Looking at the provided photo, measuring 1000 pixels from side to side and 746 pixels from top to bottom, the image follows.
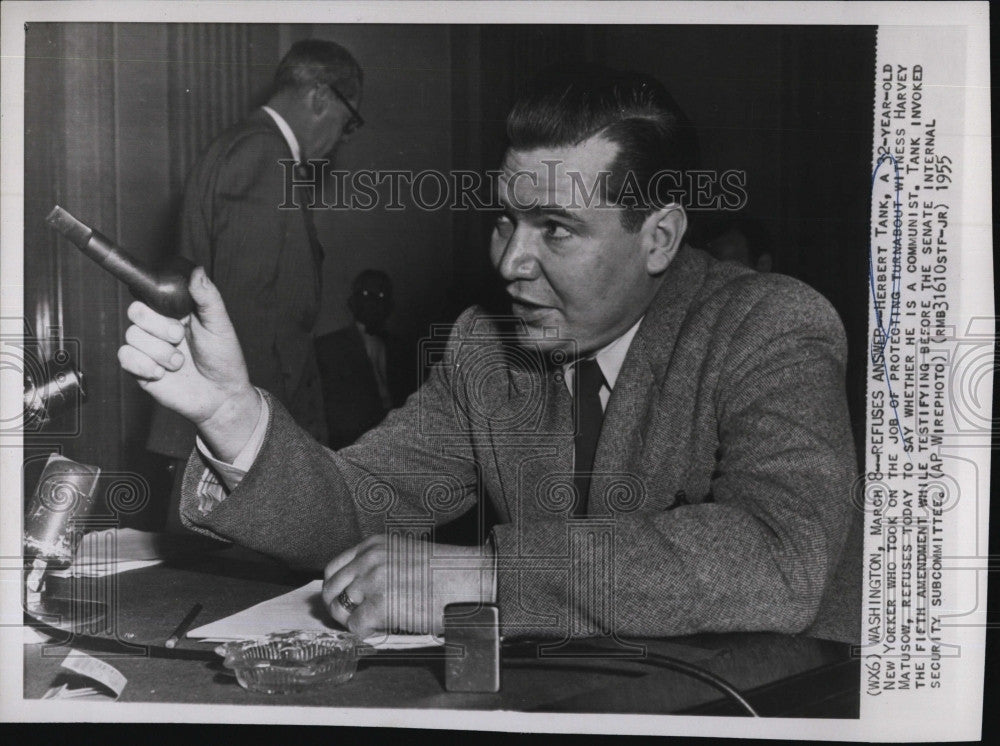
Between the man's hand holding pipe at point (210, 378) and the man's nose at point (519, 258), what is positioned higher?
the man's nose at point (519, 258)

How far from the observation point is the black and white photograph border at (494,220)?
111cm

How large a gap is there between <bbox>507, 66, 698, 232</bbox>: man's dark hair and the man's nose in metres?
0.11

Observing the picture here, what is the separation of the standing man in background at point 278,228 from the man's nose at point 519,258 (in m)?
0.23

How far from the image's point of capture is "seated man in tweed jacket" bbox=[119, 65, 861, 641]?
100cm

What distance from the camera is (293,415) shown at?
115 cm

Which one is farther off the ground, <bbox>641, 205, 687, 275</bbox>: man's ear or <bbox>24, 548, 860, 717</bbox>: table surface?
<bbox>641, 205, 687, 275</bbox>: man's ear

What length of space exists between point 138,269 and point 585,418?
59 centimetres

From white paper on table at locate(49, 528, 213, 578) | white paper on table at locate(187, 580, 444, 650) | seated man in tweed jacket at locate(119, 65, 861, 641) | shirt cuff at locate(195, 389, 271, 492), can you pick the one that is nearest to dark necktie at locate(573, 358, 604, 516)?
seated man in tweed jacket at locate(119, 65, 861, 641)

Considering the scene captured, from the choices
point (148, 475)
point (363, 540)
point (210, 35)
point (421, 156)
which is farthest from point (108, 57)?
point (363, 540)

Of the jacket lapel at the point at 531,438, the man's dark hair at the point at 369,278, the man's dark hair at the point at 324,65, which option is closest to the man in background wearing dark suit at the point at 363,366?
the man's dark hair at the point at 369,278

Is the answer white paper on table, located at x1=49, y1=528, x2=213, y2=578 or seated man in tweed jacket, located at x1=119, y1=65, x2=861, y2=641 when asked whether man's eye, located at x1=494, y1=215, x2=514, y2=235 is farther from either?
white paper on table, located at x1=49, y1=528, x2=213, y2=578

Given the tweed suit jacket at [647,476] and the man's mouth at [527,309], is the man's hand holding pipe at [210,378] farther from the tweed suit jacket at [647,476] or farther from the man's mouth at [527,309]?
the man's mouth at [527,309]

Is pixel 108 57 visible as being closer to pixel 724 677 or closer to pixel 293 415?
pixel 293 415

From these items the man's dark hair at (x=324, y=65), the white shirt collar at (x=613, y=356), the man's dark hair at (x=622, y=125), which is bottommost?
the white shirt collar at (x=613, y=356)
